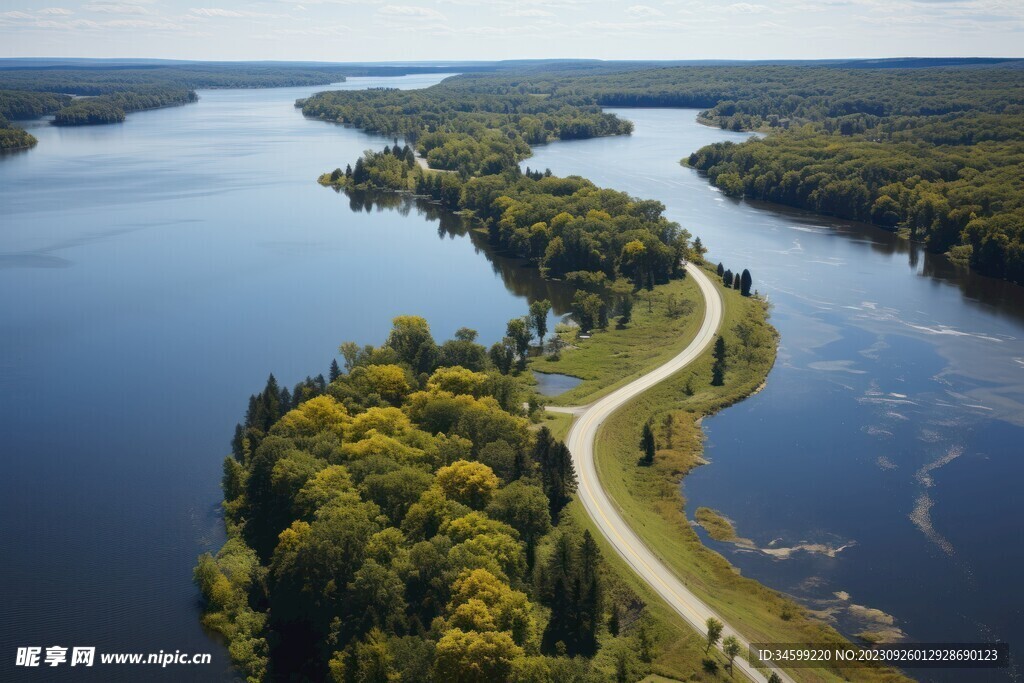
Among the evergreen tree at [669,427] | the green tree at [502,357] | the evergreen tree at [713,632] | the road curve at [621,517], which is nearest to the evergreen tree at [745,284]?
the road curve at [621,517]

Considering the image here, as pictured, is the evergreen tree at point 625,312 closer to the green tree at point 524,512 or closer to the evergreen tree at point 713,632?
the green tree at point 524,512

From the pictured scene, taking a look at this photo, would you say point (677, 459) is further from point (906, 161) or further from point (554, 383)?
point (906, 161)

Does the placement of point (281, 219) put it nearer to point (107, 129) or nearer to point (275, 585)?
point (275, 585)

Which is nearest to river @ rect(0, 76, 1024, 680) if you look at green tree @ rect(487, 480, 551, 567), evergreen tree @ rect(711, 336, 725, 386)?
evergreen tree @ rect(711, 336, 725, 386)

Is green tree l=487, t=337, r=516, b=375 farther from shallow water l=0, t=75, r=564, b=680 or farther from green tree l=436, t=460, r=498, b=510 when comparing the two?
green tree l=436, t=460, r=498, b=510

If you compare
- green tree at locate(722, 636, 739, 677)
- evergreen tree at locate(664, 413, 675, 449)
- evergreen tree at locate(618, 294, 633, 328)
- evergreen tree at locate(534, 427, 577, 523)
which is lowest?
green tree at locate(722, 636, 739, 677)

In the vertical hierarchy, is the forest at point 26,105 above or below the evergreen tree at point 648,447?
above
